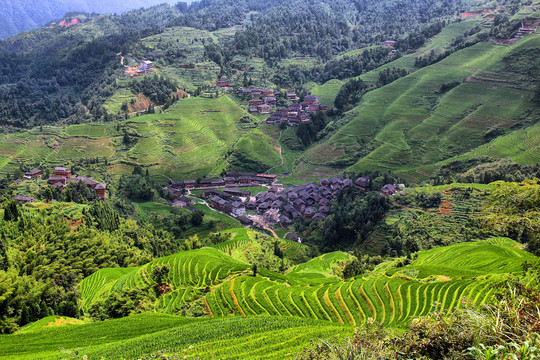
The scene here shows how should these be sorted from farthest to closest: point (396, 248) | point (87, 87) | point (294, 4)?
point (294, 4) → point (87, 87) → point (396, 248)

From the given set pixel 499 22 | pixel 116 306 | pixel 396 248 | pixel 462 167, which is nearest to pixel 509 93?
pixel 462 167

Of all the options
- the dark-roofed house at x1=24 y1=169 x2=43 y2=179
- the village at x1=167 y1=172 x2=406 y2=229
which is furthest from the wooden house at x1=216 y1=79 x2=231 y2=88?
the dark-roofed house at x1=24 y1=169 x2=43 y2=179

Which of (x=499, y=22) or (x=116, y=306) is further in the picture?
(x=499, y=22)

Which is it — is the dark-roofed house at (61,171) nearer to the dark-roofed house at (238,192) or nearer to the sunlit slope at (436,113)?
the dark-roofed house at (238,192)

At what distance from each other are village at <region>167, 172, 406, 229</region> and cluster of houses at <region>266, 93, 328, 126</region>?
19541 millimetres

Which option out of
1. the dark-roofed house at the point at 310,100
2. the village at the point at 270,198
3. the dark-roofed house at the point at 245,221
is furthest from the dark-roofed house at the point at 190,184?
the dark-roofed house at the point at 310,100

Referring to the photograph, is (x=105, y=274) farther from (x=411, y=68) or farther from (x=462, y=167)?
(x=411, y=68)

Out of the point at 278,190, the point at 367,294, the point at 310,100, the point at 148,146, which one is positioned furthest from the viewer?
the point at 310,100

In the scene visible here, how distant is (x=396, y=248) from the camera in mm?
35438

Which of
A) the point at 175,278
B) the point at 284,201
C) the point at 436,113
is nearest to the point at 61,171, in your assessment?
the point at 284,201

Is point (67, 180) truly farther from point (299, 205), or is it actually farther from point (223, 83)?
point (223, 83)

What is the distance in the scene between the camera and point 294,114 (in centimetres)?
7300

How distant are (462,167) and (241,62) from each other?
209ft

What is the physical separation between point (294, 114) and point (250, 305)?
56967 millimetres
